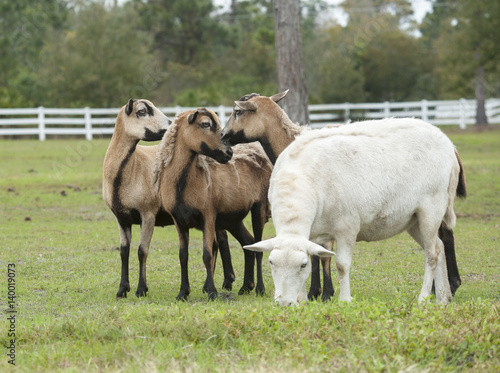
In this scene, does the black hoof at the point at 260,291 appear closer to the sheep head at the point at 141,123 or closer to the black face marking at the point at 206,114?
the black face marking at the point at 206,114

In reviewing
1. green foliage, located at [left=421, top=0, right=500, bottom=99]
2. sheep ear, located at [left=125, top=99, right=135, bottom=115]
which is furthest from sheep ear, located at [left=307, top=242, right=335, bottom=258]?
green foliage, located at [left=421, top=0, right=500, bottom=99]

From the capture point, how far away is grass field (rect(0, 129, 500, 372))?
505 centimetres

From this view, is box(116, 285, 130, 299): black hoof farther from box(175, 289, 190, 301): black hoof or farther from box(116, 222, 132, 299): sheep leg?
box(175, 289, 190, 301): black hoof

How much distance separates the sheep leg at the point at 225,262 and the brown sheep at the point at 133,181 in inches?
27.8

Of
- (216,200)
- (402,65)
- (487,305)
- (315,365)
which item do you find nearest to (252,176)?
(216,200)

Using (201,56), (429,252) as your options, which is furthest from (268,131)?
(201,56)

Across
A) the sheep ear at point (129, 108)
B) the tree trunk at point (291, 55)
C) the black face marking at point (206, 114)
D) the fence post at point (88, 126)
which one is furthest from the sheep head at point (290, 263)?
the fence post at point (88, 126)

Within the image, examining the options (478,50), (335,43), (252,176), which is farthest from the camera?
(335,43)

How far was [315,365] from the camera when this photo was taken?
481 centimetres

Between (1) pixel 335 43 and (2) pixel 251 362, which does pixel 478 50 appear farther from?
(2) pixel 251 362

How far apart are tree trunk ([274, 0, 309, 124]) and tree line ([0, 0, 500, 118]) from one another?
18617 mm

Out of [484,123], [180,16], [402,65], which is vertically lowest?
[484,123]

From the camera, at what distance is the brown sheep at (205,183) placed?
7.77 m

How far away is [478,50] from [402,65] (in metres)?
9.05
